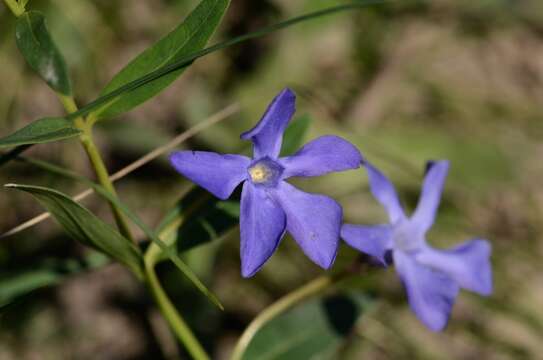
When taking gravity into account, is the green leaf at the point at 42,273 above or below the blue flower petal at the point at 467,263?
above

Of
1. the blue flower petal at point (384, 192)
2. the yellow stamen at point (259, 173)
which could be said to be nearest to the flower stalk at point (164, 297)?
the yellow stamen at point (259, 173)

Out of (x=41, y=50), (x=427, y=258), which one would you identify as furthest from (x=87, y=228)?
(x=427, y=258)

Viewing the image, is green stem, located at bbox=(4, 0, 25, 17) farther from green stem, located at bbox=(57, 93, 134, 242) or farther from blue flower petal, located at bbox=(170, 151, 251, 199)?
blue flower petal, located at bbox=(170, 151, 251, 199)

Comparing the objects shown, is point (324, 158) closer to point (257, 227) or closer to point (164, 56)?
point (257, 227)

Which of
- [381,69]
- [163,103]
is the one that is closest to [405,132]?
[381,69]

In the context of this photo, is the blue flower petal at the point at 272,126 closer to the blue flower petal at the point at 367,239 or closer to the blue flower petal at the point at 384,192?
the blue flower petal at the point at 367,239
